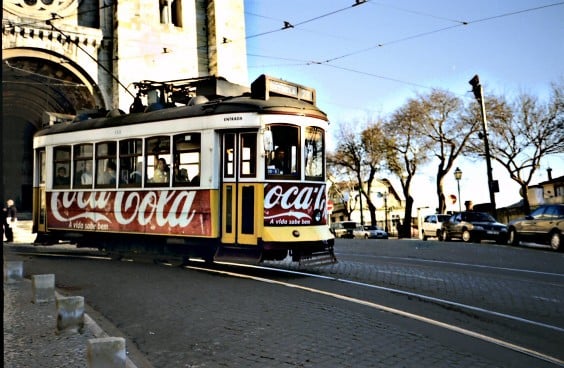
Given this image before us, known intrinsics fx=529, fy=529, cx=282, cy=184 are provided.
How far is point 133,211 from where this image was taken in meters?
11.8

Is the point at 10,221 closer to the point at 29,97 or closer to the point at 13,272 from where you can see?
the point at 13,272

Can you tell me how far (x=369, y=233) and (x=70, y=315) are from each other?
3571cm

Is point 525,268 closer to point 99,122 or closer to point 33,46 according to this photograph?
point 99,122

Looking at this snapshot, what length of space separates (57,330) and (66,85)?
27.7 metres

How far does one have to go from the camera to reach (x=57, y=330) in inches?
228

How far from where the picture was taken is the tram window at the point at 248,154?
10.3 m

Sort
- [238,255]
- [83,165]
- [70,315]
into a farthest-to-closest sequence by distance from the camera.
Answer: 1. [83,165]
2. [238,255]
3. [70,315]

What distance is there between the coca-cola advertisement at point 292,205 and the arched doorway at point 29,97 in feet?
50.4

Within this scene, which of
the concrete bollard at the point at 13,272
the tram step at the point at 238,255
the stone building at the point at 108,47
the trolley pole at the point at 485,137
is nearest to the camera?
the concrete bollard at the point at 13,272

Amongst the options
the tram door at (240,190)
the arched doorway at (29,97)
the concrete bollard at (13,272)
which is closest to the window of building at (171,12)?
the arched doorway at (29,97)

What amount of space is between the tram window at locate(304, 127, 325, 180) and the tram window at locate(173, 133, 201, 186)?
2.20 metres

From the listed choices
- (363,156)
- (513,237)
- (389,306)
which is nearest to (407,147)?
(363,156)

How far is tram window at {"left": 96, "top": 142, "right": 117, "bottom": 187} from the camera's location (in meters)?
12.2

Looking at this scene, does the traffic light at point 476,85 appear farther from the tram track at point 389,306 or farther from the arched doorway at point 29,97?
the tram track at point 389,306
